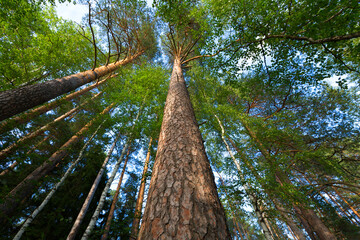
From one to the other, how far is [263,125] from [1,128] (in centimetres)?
1030

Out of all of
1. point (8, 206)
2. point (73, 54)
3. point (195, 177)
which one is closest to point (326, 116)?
Answer: point (195, 177)

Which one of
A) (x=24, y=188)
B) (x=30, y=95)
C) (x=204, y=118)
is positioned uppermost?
(x=204, y=118)

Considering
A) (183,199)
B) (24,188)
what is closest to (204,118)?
(183,199)

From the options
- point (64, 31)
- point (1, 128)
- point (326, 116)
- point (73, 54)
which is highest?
point (64, 31)

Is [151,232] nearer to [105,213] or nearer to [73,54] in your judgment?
[105,213]

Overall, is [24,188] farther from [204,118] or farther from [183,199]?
[204,118]

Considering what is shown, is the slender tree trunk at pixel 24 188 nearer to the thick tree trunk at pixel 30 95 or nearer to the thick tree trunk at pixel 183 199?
the thick tree trunk at pixel 30 95

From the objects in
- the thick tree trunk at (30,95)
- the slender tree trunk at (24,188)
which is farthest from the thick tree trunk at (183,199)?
the slender tree trunk at (24,188)

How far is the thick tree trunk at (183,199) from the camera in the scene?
2.97ft

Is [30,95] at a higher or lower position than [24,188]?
higher

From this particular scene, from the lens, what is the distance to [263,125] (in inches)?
225

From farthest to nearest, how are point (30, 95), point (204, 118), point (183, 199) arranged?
point (204, 118)
point (30, 95)
point (183, 199)

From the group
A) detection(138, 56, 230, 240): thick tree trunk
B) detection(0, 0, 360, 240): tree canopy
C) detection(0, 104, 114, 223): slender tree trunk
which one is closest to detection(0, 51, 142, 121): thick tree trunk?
detection(0, 0, 360, 240): tree canopy

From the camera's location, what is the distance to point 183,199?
44.0 inches
